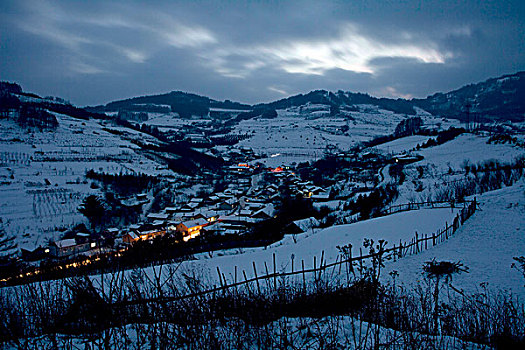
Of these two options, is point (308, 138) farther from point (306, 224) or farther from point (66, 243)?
point (66, 243)

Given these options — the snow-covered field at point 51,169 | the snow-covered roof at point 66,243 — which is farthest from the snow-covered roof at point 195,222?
the snow-covered field at point 51,169

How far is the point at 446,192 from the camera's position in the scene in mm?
20828

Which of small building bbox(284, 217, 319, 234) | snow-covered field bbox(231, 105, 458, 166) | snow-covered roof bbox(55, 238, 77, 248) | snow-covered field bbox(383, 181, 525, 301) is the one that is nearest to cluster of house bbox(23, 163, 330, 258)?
snow-covered roof bbox(55, 238, 77, 248)

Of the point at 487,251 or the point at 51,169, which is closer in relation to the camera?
the point at 487,251

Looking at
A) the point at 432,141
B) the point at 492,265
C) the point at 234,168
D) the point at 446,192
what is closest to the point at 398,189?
the point at 446,192

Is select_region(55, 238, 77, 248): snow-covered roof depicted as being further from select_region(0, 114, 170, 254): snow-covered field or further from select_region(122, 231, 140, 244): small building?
select_region(122, 231, 140, 244): small building

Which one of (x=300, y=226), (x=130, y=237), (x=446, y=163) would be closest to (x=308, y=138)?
(x=446, y=163)

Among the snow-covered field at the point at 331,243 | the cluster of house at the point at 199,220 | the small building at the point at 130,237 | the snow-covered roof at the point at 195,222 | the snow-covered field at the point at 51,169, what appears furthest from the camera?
the snow-covered roof at the point at 195,222

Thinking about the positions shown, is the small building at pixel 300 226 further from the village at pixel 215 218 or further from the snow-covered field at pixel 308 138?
the snow-covered field at pixel 308 138

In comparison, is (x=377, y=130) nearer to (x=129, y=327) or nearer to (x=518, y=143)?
(x=518, y=143)

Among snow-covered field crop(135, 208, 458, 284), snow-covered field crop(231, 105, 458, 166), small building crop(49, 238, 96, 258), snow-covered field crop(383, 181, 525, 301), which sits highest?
snow-covered field crop(231, 105, 458, 166)

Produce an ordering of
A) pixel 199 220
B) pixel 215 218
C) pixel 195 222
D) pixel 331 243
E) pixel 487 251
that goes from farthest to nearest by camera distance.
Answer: pixel 215 218 < pixel 199 220 < pixel 195 222 < pixel 331 243 < pixel 487 251

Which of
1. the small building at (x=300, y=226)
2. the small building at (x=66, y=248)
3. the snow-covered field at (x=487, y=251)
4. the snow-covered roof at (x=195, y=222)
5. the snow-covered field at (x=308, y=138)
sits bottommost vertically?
the small building at (x=66, y=248)

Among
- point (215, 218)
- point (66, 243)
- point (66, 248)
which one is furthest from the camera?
point (215, 218)
